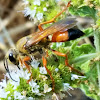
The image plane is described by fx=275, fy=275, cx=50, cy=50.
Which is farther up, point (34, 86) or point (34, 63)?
point (34, 63)

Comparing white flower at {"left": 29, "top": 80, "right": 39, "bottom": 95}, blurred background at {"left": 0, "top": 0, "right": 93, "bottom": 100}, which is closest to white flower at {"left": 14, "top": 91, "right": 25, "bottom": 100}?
white flower at {"left": 29, "top": 80, "right": 39, "bottom": 95}

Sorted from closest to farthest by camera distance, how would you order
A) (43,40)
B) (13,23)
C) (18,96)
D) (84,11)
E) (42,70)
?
1. (18,96)
2. (42,70)
3. (43,40)
4. (84,11)
5. (13,23)

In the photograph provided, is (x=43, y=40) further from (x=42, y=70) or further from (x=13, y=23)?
(x=13, y=23)

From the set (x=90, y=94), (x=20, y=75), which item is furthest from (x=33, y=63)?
(x=90, y=94)

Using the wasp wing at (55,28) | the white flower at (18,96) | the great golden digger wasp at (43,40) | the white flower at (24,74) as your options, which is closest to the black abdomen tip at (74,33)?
the great golden digger wasp at (43,40)

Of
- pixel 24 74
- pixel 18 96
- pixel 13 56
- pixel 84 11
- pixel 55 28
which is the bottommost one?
pixel 18 96

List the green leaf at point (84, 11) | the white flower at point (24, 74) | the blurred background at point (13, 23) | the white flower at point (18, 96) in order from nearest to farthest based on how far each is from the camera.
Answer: the white flower at point (18, 96) < the white flower at point (24, 74) < the green leaf at point (84, 11) < the blurred background at point (13, 23)

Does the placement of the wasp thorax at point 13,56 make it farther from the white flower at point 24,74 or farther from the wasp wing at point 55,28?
the wasp wing at point 55,28

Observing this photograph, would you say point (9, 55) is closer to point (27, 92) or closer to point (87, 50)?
point (27, 92)

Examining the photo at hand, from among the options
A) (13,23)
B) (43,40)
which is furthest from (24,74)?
(13,23)
